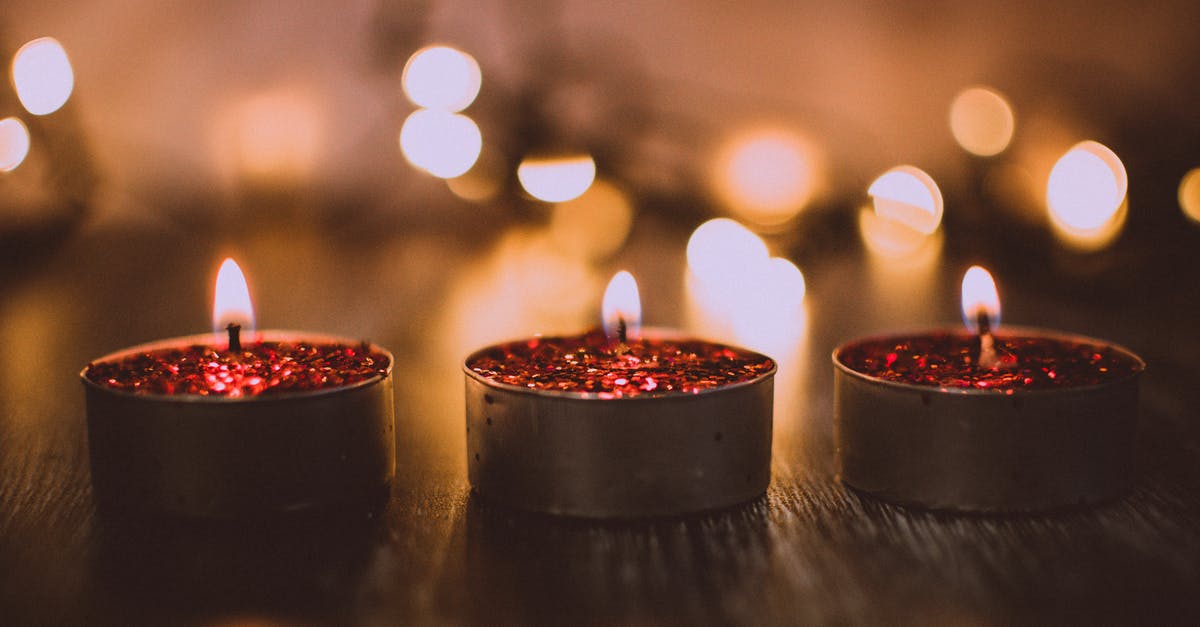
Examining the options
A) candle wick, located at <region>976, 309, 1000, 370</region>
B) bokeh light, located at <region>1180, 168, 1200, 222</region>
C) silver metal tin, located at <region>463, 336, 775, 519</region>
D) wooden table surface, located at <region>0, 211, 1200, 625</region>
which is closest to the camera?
wooden table surface, located at <region>0, 211, 1200, 625</region>

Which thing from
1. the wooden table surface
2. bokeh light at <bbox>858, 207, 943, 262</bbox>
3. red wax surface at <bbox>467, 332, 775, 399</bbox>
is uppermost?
red wax surface at <bbox>467, 332, 775, 399</bbox>

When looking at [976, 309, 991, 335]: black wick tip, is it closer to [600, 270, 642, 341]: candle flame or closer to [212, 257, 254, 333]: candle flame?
[600, 270, 642, 341]: candle flame

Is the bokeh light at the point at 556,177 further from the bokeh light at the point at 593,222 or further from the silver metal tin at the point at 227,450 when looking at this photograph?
the silver metal tin at the point at 227,450

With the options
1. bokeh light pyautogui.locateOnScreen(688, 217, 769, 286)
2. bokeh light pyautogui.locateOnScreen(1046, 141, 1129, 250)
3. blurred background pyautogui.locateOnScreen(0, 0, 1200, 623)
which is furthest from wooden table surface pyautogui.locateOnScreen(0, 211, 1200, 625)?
bokeh light pyautogui.locateOnScreen(1046, 141, 1129, 250)

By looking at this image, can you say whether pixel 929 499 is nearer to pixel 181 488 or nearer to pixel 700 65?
pixel 181 488

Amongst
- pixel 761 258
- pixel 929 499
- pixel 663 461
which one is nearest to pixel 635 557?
pixel 663 461

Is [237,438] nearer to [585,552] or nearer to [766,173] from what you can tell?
[585,552]
